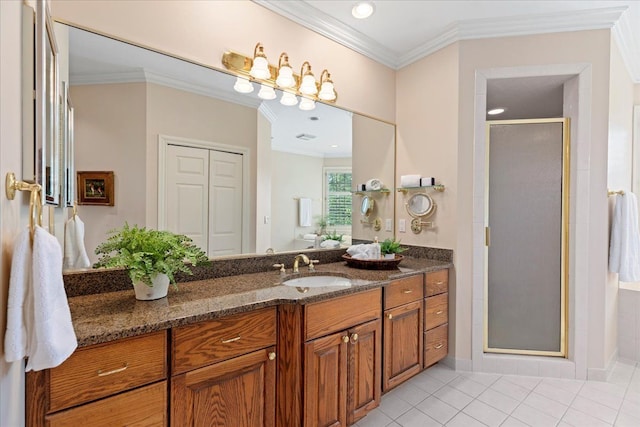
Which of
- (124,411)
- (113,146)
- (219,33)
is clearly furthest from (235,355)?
(219,33)

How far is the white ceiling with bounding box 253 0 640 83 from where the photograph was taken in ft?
7.16

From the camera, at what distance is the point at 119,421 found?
1086mm

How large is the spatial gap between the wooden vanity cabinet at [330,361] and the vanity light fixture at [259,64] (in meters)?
1.40

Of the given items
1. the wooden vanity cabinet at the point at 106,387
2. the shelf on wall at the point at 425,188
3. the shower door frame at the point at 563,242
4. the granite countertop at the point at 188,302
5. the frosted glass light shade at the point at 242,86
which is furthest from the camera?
the shelf on wall at the point at 425,188

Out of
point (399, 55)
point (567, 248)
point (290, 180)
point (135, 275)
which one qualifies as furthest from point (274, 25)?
point (567, 248)

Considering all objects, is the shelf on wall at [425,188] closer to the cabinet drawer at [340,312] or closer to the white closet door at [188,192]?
the cabinet drawer at [340,312]

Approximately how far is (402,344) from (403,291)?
1.18 ft

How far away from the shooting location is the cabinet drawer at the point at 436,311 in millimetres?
2338

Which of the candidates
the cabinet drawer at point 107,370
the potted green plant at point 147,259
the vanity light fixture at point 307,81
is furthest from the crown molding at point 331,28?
the cabinet drawer at point 107,370

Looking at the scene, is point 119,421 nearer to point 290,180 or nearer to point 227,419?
point 227,419

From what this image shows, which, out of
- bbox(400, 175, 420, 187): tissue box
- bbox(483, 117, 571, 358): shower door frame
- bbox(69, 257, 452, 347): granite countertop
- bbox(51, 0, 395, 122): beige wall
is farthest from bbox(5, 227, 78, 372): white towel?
bbox(483, 117, 571, 358): shower door frame

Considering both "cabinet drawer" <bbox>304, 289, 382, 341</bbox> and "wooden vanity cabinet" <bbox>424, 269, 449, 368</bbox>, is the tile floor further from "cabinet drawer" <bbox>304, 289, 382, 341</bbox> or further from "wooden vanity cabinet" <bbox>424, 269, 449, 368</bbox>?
"cabinet drawer" <bbox>304, 289, 382, 341</bbox>

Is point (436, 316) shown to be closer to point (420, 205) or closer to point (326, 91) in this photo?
point (420, 205)

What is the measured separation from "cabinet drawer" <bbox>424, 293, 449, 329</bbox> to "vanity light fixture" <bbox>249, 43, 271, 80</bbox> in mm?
1904
